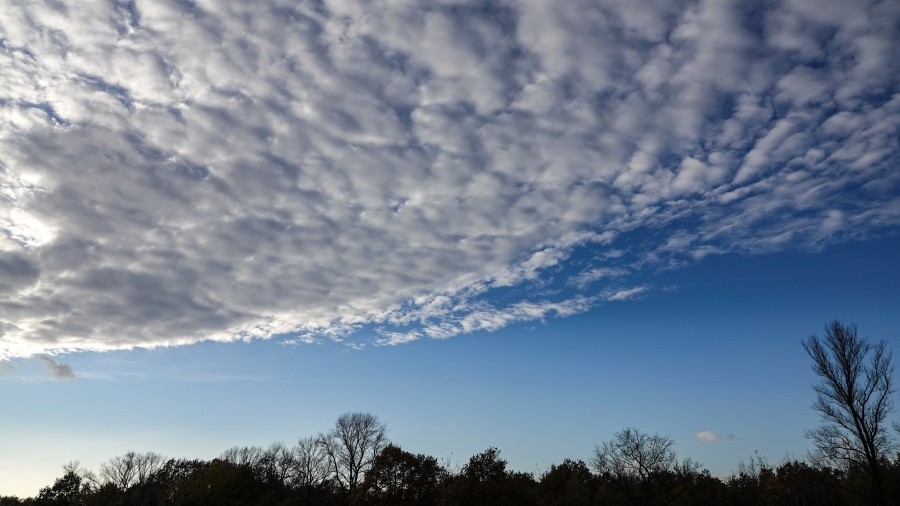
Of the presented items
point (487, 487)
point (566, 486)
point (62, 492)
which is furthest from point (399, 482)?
point (62, 492)

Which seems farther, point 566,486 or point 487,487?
point 566,486

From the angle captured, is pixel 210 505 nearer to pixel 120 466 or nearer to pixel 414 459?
pixel 414 459

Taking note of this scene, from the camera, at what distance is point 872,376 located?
39.3 meters

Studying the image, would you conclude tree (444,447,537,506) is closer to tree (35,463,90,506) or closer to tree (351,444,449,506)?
tree (351,444,449,506)

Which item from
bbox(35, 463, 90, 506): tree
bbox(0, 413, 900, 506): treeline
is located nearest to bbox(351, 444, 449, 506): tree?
bbox(0, 413, 900, 506): treeline

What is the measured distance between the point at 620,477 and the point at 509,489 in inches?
519

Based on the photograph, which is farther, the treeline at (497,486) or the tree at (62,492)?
the tree at (62,492)

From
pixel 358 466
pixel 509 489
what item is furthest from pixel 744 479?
pixel 358 466

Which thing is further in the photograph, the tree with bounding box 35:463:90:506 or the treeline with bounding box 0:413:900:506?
the tree with bounding box 35:463:90:506

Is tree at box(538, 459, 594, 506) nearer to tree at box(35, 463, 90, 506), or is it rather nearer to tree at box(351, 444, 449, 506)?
tree at box(351, 444, 449, 506)

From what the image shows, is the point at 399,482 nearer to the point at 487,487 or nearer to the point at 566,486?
the point at 487,487

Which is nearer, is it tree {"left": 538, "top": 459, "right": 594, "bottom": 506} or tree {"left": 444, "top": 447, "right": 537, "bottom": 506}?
tree {"left": 444, "top": 447, "right": 537, "bottom": 506}

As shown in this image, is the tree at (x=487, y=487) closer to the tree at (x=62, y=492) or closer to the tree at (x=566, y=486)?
the tree at (x=566, y=486)

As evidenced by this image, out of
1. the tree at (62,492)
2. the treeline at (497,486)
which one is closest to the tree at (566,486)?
the treeline at (497,486)
